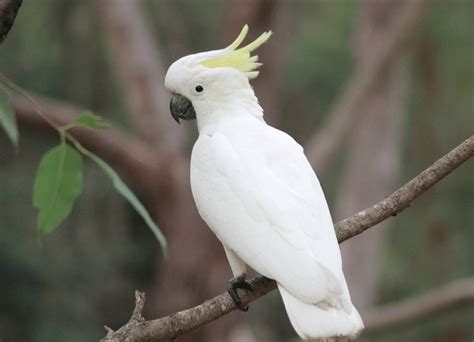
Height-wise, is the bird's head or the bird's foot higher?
the bird's head

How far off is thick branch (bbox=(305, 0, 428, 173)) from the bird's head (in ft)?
7.82

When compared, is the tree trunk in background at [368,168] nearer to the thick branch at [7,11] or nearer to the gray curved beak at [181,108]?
the gray curved beak at [181,108]

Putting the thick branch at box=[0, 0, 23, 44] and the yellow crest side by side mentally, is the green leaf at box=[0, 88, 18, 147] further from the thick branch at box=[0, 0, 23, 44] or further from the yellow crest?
the yellow crest

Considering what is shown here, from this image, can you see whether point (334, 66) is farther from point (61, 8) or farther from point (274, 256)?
point (274, 256)

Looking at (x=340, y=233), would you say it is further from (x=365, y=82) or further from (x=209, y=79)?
(x=365, y=82)

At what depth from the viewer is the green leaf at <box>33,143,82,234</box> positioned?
4.86ft

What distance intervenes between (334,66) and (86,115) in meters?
4.93

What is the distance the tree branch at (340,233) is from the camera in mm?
1425

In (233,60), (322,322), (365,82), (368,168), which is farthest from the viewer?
(368,168)

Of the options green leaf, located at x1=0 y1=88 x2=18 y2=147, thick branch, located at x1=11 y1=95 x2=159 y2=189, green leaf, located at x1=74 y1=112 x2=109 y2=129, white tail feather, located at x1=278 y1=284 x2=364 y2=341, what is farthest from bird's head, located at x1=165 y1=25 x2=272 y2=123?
thick branch, located at x1=11 y1=95 x2=159 y2=189

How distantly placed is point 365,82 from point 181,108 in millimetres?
2617

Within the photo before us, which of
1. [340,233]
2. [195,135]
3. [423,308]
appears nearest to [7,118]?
[340,233]

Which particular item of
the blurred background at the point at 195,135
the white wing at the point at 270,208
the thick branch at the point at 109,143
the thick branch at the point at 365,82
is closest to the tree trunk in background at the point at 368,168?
the blurred background at the point at 195,135

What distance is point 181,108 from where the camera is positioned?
5.81 ft
